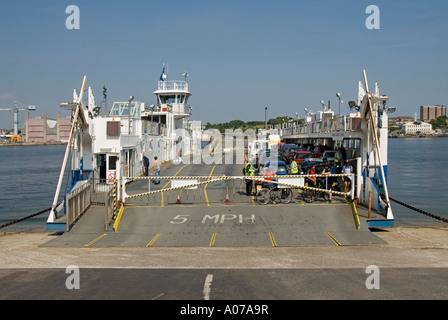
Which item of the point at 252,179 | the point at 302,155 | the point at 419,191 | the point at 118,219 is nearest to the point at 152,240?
the point at 118,219

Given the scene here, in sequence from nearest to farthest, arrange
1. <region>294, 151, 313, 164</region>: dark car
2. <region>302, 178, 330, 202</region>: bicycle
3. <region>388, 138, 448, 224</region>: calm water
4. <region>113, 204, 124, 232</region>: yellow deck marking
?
<region>113, 204, 124, 232</region>: yellow deck marking
<region>302, 178, 330, 202</region>: bicycle
<region>388, 138, 448, 224</region>: calm water
<region>294, 151, 313, 164</region>: dark car

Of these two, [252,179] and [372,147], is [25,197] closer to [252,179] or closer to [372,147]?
[252,179]

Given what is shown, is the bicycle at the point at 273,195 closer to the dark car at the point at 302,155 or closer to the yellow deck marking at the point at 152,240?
the yellow deck marking at the point at 152,240

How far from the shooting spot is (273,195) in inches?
710

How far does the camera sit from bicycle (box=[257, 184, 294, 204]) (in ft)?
58.7

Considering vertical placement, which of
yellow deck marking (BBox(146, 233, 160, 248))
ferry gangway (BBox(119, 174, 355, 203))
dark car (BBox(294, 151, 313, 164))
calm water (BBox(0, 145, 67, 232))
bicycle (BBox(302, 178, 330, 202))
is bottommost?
calm water (BBox(0, 145, 67, 232))

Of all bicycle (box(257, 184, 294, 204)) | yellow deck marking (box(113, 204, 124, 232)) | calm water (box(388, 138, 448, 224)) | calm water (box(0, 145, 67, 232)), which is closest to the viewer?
yellow deck marking (box(113, 204, 124, 232))

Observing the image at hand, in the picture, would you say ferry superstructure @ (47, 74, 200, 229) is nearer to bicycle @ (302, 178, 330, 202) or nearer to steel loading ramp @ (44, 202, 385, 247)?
steel loading ramp @ (44, 202, 385, 247)

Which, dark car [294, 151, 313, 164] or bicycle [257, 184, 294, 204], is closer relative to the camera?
bicycle [257, 184, 294, 204]

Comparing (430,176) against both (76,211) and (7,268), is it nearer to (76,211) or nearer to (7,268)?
(76,211)

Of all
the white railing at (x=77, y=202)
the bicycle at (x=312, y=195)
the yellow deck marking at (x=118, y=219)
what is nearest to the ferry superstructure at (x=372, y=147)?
the bicycle at (x=312, y=195)

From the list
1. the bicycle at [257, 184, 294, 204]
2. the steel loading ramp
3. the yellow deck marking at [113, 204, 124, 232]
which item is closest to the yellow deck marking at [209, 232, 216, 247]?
the steel loading ramp

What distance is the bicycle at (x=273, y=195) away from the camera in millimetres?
17891
